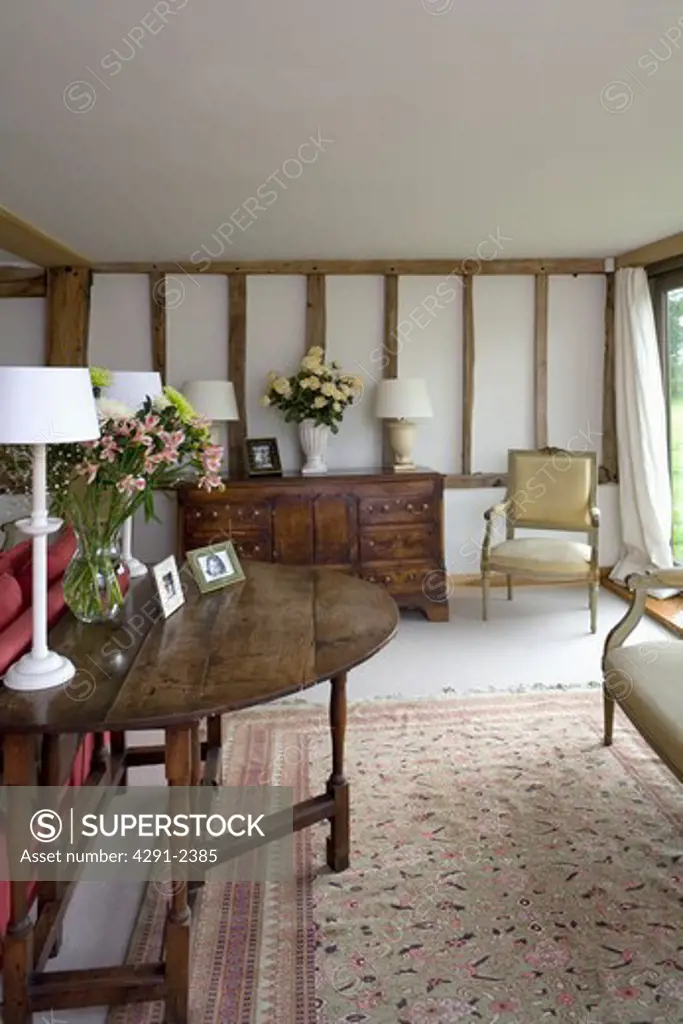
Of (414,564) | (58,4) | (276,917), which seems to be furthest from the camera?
(414,564)

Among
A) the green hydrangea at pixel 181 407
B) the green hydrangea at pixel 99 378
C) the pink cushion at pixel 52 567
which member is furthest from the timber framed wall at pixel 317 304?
the green hydrangea at pixel 181 407

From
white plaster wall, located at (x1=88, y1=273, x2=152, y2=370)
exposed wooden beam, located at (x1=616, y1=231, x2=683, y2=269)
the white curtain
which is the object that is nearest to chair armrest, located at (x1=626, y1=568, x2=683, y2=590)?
the white curtain

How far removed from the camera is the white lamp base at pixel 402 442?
16.2 ft

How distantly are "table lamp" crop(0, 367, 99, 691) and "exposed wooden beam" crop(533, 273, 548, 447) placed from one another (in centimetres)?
431

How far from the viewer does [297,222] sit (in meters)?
4.04

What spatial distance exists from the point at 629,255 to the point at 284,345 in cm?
235

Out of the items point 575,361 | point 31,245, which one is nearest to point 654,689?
point 575,361

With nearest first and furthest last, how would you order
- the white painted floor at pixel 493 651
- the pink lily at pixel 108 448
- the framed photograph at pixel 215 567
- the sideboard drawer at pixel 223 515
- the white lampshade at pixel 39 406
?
the white lampshade at pixel 39 406 < the pink lily at pixel 108 448 < the framed photograph at pixel 215 567 < the white painted floor at pixel 493 651 < the sideboard drawer at pixel 223 515

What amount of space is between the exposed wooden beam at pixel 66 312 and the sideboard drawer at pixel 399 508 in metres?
2.13

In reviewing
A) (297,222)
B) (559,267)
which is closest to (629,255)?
(559,267)

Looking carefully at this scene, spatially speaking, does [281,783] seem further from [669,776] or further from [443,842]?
[669,776]

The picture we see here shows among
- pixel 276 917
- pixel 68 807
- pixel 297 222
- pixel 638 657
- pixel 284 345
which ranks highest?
pixel 297 222

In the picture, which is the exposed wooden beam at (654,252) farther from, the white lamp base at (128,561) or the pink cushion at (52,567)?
the pink cushion at (52,567)

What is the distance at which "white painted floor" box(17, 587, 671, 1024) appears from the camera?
11.7 feet
